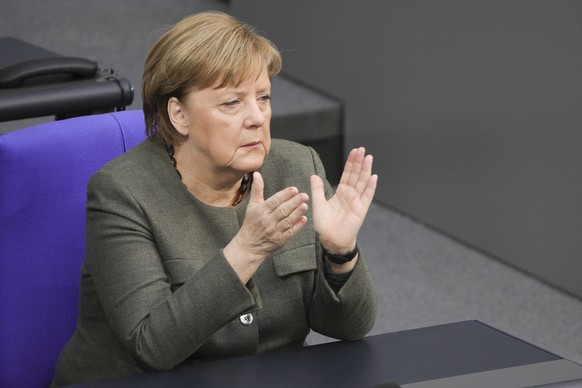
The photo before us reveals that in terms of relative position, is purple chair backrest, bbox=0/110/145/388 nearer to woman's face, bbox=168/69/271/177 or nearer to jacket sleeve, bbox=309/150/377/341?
woman's face, bbox=168/69/271/177

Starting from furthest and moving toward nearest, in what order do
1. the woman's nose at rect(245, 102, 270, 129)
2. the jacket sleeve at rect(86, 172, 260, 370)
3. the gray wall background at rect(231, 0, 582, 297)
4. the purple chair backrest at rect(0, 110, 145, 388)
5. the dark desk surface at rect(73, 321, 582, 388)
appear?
the gray wall background at rect(231, 0, 582, 297) → the purple chair backrest at rect(0, 110, 145, 388) → the woman's nose at rect(245, 102, 270, 129) → the jacket sleeve at rect(86, 172, 260, 370) → the dark desk surface at rect(73, 321, 582, 388)

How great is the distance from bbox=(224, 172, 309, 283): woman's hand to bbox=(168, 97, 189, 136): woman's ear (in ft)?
0.74

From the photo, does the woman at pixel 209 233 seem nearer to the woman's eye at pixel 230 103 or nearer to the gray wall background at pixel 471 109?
the woman's eye at pixel 230 103

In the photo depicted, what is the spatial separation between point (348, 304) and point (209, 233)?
9.9 inches

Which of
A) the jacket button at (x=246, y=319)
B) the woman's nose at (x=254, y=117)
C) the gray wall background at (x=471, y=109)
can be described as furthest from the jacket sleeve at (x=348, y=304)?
the gray wall background at (x=471, y=109)

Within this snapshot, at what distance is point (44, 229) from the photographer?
1.96m

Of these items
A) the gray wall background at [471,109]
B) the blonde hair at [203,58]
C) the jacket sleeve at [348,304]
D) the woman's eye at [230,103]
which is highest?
the blonde hair at [203,58]

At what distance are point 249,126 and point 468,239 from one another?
7.40ft

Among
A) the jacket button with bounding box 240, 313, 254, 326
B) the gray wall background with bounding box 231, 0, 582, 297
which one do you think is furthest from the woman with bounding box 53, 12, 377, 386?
the gray wall background with bounding box 231, 0, 582, 297

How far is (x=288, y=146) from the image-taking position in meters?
1.97

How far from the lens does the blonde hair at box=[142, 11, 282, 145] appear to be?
177cm

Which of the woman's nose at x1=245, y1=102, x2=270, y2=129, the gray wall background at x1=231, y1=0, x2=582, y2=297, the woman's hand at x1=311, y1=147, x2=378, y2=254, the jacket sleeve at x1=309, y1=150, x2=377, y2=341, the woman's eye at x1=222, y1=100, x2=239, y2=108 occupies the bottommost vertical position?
the gray wall background at x1=231, y1=0, x2=582, y2=297

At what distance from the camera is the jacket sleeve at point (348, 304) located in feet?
5.85

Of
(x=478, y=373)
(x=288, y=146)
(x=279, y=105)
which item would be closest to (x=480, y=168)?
(x=279, y=105)
